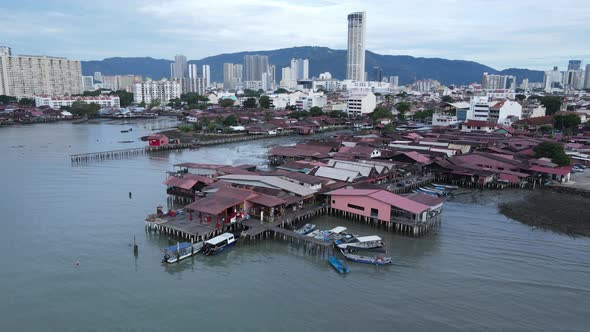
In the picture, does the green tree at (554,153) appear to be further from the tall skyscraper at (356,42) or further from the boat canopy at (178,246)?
the tall skyscraper at (356,42)

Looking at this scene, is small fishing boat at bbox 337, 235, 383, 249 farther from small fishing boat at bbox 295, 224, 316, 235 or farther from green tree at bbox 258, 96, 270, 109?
green tree at bbox 258, 96, 270, 109

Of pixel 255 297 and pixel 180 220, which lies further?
pixel 180 220

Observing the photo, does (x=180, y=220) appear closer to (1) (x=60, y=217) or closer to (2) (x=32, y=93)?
(1) (x=60, y=217)

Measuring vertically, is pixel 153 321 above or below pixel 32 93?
below

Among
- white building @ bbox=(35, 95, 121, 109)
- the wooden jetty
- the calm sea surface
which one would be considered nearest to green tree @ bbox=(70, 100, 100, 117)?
white building @ bbox=(35, 95, 121, 109)

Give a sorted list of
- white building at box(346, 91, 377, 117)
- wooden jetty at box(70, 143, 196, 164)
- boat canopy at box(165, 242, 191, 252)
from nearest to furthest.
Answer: boat canopy at box(165, 242, 191, 252)
wooden jetty at box(70, 143, 196, 164)
white building at box(346, 91, 377, 117)

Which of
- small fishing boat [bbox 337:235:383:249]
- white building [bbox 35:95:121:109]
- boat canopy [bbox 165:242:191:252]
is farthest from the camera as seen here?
white building [bbox 35:95:121:109]

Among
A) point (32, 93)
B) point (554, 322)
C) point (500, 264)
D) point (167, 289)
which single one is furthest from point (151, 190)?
point (32, 93)
